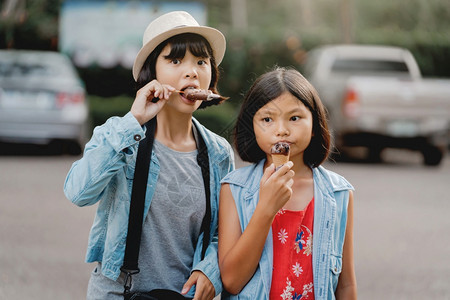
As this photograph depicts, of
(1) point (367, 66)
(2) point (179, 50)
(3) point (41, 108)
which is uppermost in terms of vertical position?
(2) point (179, 50)

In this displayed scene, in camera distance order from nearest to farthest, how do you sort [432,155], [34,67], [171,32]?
1. [171,32]
2. [34,67]
3. [432,155]

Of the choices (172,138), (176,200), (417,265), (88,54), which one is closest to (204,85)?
(172,138)

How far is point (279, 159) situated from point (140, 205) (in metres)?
0.59

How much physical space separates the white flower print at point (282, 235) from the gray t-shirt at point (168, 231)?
0.38 meters

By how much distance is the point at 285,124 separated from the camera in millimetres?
2574

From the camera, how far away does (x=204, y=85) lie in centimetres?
286

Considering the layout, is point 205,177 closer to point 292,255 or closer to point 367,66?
point 292,255

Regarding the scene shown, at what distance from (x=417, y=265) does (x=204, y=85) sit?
372 cm

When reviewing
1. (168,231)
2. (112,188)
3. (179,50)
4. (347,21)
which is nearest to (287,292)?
(168,231)

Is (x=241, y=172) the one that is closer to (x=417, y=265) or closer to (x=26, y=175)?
(x=417, y=265)

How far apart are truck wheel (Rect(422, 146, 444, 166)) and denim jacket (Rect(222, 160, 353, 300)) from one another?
991 centimetres

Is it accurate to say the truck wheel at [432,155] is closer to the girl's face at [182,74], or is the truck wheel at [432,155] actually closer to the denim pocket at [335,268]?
the girl's face at [182,74]

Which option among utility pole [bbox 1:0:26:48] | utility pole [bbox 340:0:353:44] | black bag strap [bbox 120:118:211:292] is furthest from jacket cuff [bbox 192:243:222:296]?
utility pole [bbox 340:0:353:44]

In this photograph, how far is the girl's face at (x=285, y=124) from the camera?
8.40 ft
